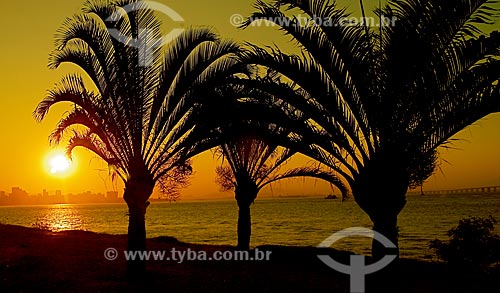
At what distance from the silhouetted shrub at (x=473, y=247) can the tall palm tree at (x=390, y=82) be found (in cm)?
683

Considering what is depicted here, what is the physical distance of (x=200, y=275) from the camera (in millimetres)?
12844

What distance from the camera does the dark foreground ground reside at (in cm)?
1127

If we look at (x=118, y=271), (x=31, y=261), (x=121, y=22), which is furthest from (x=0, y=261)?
(x=121, y=22)

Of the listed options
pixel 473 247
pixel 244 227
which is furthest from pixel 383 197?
pixel 244 227

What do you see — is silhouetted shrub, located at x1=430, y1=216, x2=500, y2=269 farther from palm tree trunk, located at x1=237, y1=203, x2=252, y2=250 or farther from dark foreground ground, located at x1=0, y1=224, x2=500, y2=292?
palm tree trunk, located at x1=237, y1=203, x2=252, y2=250

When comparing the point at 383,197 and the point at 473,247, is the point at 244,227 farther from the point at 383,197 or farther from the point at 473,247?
the point at 383,197

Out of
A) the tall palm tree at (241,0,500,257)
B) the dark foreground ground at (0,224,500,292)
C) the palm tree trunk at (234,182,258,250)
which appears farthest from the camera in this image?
the palm tree trunk at (234,182,258,250)

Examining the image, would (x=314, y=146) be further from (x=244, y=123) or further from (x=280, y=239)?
(x=280, y=239)

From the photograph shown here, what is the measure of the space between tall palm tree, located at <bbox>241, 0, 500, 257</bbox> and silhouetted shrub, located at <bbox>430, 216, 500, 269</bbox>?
683cm

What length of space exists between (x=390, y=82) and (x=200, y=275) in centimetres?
689

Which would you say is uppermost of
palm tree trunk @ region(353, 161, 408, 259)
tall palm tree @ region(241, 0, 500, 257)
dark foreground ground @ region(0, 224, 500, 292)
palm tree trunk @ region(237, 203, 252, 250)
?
tall palm tree @ region(241, 0, 500, 257)

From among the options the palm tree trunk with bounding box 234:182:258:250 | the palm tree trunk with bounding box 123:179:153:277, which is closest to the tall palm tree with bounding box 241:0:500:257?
the palm tree trunk with bounding box 123:179:153:277

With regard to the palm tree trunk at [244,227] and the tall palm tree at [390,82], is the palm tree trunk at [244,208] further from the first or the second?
the tall palm tree at [390,82]

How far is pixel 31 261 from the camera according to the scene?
44.1 ft
